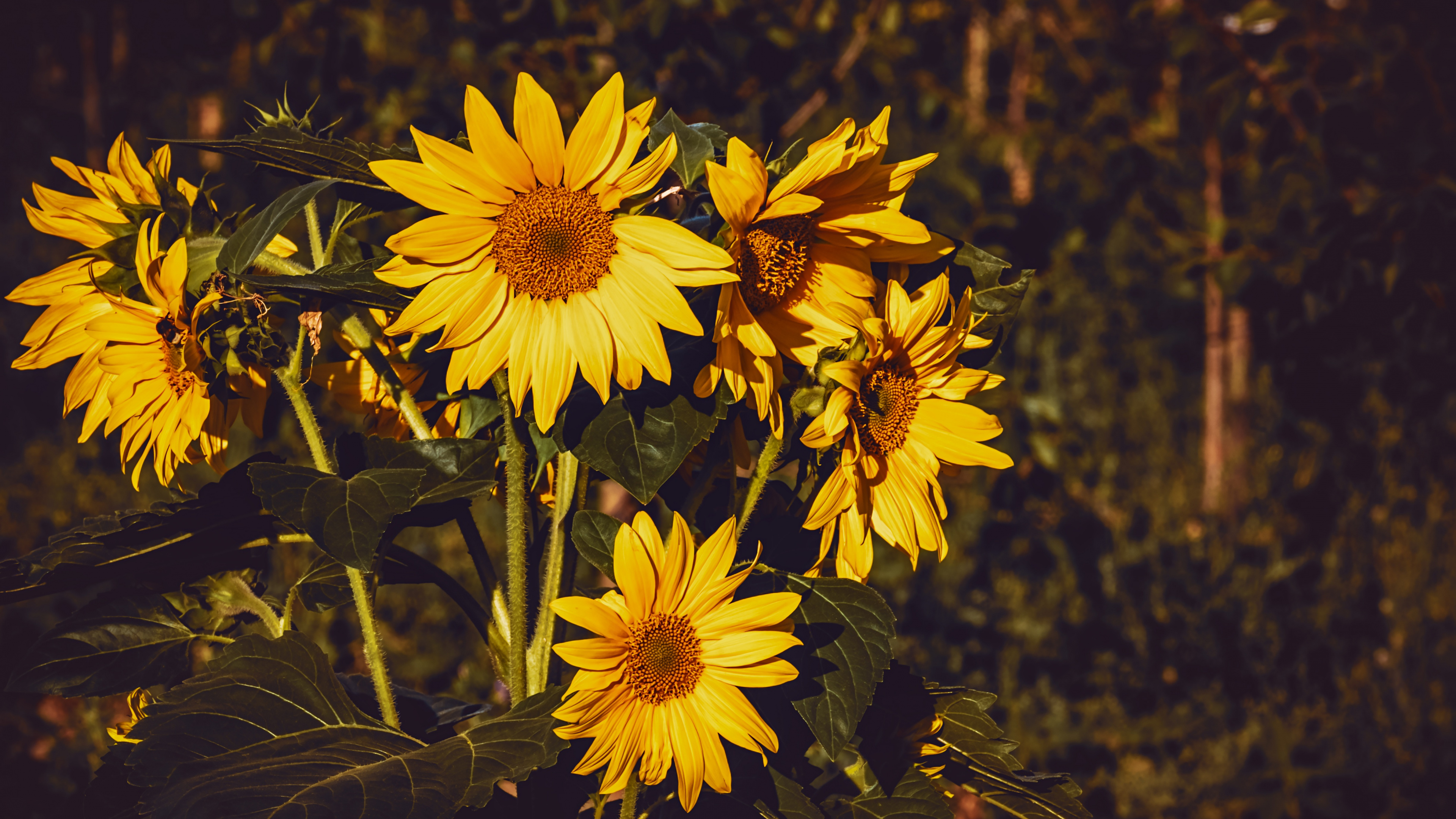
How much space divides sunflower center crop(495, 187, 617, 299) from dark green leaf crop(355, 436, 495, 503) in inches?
3.9

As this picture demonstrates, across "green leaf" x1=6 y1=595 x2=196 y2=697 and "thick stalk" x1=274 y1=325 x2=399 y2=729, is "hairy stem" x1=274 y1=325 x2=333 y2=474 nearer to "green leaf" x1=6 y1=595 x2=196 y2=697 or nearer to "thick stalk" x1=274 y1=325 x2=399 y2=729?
"thick stalk" x1=274 y1=325 x2=399 y2=729

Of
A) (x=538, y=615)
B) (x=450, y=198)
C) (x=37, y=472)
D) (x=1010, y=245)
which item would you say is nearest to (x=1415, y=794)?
(x=1010, y=245)

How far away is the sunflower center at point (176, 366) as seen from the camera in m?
0.55

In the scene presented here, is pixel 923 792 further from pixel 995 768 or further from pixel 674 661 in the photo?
pixel 674 661

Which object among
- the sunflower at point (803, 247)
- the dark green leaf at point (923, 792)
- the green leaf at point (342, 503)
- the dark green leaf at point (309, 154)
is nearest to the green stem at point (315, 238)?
the dark green leaf at point (309, 154)

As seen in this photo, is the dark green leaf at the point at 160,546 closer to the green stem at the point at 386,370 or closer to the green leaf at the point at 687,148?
the green stem at the point at 386,370

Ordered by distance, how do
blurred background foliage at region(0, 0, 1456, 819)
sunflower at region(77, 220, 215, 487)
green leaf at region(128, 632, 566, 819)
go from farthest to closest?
blurred background foliage at region(0, 0, 1456, 819), sunflower at region(77, 220, 215, 487), green leaf at region(128, 632, 566, 819)

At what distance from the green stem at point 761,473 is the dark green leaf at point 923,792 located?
7.2 inches

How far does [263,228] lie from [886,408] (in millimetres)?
345

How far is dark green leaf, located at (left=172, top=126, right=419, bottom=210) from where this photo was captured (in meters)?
0.52

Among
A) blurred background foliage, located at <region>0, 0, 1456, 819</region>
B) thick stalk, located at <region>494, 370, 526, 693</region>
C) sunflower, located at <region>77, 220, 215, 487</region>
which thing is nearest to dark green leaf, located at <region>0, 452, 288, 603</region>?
sunflower, located at <region>77, 220, 215, 487</region>

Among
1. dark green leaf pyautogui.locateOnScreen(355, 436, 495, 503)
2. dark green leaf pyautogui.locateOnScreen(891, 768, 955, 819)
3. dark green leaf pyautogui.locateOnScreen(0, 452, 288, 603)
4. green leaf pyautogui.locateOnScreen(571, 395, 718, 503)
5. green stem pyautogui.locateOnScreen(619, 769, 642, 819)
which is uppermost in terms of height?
green leaf pyautogui.locateOnScreen(571, 395, 718, 503)

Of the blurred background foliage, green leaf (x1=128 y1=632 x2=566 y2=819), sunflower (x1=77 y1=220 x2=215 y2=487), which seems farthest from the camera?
the blurred background foliage

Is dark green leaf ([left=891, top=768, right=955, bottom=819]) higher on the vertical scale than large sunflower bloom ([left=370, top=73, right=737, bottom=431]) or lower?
lower
